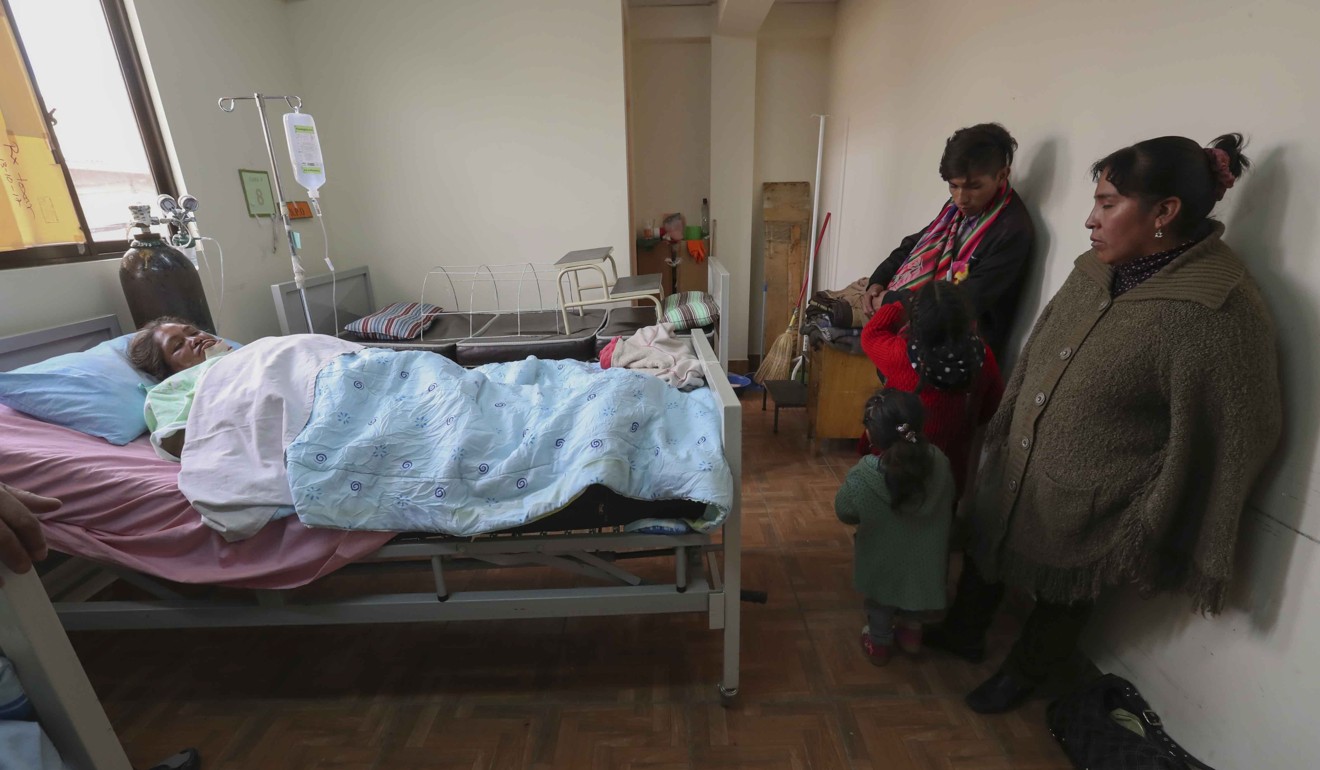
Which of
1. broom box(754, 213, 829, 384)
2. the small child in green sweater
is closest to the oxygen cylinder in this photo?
the small child in green sweater

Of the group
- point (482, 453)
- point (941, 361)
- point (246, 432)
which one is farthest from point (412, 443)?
point (941, 361)

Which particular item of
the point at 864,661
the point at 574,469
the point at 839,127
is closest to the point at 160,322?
the point at 574,469

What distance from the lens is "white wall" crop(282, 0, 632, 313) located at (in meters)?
3.15

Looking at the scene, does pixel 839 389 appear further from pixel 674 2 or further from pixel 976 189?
pixel 674 2

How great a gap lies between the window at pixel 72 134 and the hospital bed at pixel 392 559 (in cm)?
96

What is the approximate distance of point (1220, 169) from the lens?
100 centimetres

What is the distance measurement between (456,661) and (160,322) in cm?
154

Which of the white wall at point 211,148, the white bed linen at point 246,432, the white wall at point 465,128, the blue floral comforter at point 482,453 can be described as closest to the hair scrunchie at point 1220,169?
the blue floral comforter at point 482,453

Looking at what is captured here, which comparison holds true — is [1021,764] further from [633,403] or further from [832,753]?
[633,403]

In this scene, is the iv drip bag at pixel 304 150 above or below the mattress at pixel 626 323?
above

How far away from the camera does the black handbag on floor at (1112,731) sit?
3.82 ft

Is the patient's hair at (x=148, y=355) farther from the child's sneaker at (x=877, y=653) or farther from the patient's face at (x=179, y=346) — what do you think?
the child's sneaker at (x=877, y=653)

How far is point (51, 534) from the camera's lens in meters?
1.21

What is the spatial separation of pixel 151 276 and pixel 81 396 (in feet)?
2.37
